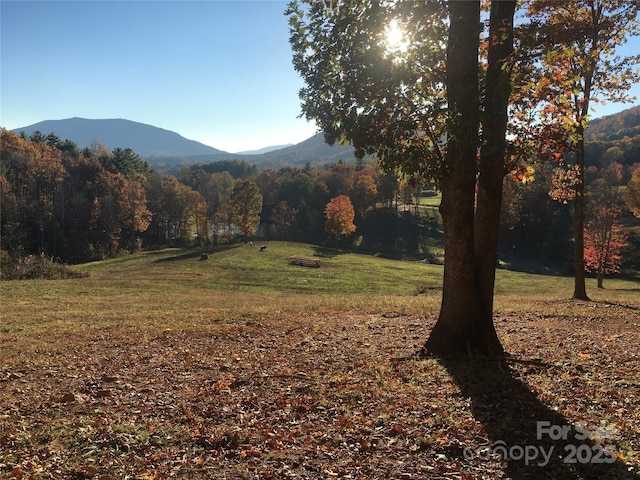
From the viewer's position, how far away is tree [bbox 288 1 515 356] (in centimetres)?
845

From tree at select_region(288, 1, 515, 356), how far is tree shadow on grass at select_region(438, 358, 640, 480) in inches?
100

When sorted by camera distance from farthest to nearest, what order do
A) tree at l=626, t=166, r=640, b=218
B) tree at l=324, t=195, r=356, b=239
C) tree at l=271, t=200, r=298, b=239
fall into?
tree at l=271, t=200, r=298, b=239, tree at l=324, t=195, r=356, b=239, tree at l=626, t=166, r=640, b=218

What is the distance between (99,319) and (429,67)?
16107 mm

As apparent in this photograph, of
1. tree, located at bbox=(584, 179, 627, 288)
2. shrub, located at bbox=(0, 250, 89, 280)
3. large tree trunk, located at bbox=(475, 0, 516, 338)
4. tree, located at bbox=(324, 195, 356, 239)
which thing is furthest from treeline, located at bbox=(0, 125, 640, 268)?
large tree trunk, located at bbox=(475, 0, 516, 338)

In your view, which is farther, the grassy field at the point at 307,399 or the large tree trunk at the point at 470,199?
the large tree trunk at the point at 470,199

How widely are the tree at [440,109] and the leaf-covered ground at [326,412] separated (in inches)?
77.0

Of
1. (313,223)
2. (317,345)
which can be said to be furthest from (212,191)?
(317,345)

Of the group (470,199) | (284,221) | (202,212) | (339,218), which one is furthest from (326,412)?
(284,221)

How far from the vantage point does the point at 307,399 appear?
752cm

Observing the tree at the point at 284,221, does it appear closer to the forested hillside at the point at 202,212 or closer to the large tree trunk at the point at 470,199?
the forested hillside at the point at 202,212

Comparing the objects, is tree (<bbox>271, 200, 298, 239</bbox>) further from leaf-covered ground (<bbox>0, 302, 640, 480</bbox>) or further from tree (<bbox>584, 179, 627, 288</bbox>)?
leaf-covered ground (<bbox>0, 302, 640, 480</bbox>)

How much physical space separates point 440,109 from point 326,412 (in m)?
6.06

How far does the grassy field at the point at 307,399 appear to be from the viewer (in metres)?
5.31

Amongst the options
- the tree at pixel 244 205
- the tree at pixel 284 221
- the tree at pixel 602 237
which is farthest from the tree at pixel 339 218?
the tree at pixel 602 237
